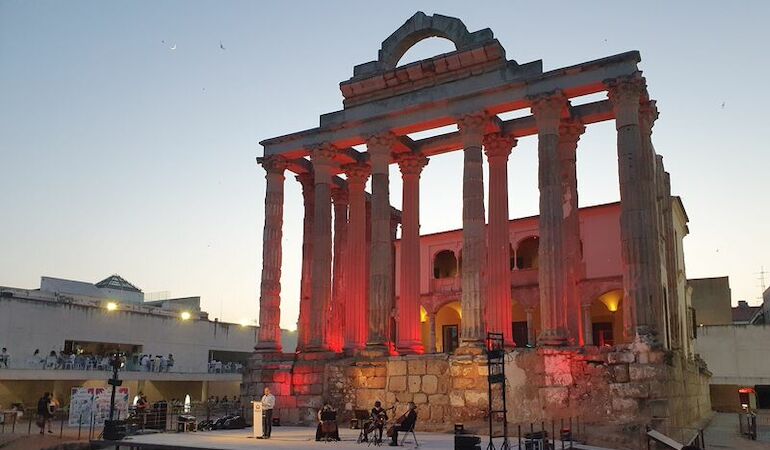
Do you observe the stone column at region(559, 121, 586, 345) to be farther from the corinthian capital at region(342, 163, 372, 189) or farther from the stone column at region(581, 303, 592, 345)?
the corinthian capital at region(342, 163, 372, 189)

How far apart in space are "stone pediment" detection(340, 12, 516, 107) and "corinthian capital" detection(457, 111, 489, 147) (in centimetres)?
182

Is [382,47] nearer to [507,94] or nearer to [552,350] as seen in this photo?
[507,94]

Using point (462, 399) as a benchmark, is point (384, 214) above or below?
above

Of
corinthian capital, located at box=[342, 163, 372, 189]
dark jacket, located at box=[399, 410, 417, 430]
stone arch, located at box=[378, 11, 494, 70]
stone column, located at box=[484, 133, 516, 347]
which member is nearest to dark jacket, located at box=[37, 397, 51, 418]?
dark jacket, located at box=[399, 410, 417, 430]

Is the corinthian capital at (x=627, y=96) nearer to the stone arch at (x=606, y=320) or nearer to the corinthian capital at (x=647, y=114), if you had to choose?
the corinthian capital at (x=647, y=114)

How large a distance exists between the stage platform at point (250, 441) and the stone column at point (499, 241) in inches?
203

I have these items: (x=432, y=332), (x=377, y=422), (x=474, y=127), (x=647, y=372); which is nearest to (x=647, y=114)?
(x=474, y=127)

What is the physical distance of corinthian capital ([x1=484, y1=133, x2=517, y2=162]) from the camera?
30.3 m

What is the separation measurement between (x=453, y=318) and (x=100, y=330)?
23.4 metres

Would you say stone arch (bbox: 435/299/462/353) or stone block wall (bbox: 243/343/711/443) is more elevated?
stone arch (bbox: 435/299/462/353)

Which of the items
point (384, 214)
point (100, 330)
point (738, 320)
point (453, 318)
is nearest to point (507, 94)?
point (384, 214)

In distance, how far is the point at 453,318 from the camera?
43.5m

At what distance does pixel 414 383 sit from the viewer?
1070 inches

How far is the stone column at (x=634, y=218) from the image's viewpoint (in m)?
23.8
